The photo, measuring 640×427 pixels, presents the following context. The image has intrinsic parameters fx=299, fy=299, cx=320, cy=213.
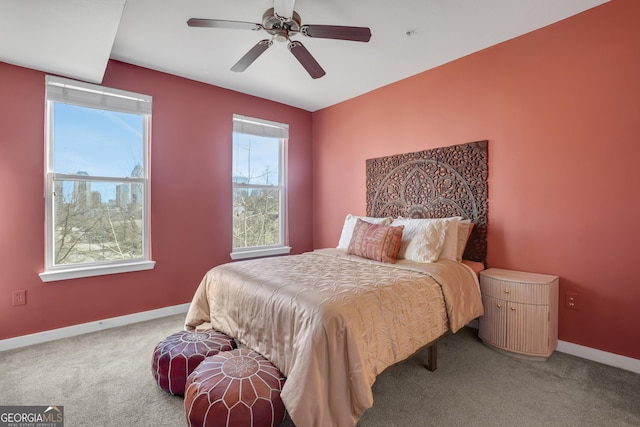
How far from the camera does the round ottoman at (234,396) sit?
1.42 metres

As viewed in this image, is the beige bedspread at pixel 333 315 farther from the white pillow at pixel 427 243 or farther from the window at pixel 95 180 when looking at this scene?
the window at pixel 95 180

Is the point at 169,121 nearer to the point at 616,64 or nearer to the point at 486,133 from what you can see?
the point at 486,133

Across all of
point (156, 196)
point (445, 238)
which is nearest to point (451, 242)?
point (445, 238)

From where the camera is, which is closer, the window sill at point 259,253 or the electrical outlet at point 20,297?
the electrical outlet at point 20,297

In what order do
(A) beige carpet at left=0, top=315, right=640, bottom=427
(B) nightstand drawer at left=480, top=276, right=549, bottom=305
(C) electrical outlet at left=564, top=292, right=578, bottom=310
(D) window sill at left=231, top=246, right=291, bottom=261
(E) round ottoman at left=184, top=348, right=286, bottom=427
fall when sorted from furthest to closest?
(D) window sill at left=231, top=246, right=291, bottom=261 < (C) electrical outlet at left=564, top=292, right=578, bottom=310 < (B) nightstand drawer at left=480, top=276, right=549, bottom=305 < (A) beige carpet at left=0, top=315, right=640, bottom=427 < (E) round ottoman at left=184, top=348, right=286, bottom=427

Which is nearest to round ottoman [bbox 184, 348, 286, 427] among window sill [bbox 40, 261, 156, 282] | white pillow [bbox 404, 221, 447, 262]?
white pillow [bbox 404, 221, 447, 262]

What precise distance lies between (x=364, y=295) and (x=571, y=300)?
193cm

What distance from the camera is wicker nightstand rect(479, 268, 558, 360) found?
2295 mm

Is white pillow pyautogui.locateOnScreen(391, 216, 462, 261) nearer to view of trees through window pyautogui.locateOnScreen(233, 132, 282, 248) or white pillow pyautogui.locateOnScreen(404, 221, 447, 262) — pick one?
white pillow pyautogui.locateOnScreen(404, 221, 447, 262)

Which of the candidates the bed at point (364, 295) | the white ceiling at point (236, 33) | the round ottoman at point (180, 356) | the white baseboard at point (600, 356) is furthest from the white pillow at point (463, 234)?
the round ottoman at point (180, 356)

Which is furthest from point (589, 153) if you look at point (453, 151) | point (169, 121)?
point (169, 121)

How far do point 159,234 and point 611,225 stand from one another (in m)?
4.12

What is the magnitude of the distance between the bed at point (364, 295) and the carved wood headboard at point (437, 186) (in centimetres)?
1

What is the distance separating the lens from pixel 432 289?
84.2 inches
